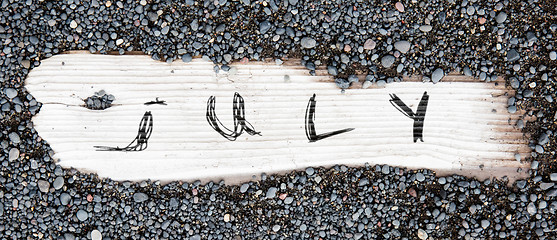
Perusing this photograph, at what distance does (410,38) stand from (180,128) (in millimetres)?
1759

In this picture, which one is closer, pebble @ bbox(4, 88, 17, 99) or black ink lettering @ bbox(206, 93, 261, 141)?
pebble @ bbox(4, 88, 17, 99)

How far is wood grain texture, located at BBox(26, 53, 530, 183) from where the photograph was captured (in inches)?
120

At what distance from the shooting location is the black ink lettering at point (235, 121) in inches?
121

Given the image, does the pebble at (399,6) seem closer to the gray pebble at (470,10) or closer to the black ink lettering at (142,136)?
the gray pebble at (470,10)

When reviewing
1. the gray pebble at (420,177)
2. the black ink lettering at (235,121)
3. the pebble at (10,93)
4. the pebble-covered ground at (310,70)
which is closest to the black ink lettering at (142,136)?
the pebble-covered ground at (310,70)

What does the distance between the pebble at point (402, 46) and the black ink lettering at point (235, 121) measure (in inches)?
45.6

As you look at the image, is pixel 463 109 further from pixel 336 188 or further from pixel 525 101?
pixel 336 188

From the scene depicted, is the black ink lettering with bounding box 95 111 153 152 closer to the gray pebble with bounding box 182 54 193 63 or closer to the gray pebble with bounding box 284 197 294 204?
the gray pebble with bounding box 182 54 193 63

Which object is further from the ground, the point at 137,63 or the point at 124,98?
the point at 137,63

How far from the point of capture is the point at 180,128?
3.08m

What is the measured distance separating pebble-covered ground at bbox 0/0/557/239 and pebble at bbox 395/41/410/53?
0.01 meters

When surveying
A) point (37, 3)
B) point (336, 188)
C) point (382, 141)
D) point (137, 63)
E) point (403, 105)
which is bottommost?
point (336, 188)

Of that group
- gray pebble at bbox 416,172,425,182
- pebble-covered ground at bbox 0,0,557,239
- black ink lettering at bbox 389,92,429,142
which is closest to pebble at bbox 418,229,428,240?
pebble-covered ground at bbox 0,0,557,239

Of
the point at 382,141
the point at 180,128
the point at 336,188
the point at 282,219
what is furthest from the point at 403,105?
the point at 180,128
